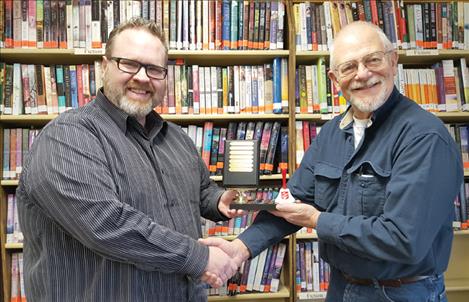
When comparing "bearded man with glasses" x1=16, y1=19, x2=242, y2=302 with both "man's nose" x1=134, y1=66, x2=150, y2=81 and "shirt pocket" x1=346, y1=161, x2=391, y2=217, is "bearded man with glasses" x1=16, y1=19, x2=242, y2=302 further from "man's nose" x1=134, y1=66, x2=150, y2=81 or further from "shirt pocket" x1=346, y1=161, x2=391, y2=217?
"shirt pocket" x1=346, y1=161, x2=391, y2=217

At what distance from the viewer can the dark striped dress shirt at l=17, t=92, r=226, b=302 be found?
119 cm

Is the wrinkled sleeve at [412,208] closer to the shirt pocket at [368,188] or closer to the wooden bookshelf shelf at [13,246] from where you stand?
the shirt pocket at [368,188]

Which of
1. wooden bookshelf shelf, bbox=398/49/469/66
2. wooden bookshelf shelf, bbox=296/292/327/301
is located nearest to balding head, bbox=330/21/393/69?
wooden bookshelf shelf, bbox=398/49/469/66

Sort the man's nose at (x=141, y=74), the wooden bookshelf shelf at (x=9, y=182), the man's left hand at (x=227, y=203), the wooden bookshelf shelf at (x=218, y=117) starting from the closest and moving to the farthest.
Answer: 1. the man's nose at (x=141, y=74)
2. the man's left hand at (x=227, y=203)
3. the wooden bookshelf shelf at (x=9, y=182)
4. the wooden bookshelf shelf at (x=218, y=117)

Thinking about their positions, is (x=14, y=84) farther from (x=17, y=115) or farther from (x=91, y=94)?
(x=91, y=94)

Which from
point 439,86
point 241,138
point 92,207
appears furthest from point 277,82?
point 92,207

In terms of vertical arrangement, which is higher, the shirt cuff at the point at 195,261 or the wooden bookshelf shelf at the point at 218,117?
the wooden bookshelf shelf at the point at 218,117

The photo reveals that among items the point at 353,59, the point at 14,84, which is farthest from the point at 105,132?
the point at 14,84

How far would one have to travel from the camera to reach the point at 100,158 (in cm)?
126

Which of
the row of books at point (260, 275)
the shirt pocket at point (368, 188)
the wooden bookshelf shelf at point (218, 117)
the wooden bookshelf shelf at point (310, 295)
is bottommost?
the wooden bookshelf shelf at point (310, 295)

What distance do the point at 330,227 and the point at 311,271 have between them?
1.37 meters

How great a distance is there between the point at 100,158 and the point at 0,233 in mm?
1452

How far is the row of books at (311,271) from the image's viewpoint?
2.47 metres

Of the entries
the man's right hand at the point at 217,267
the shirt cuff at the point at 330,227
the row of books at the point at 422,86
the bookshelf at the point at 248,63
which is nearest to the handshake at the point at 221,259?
the man's right hand at the point at 217,267
